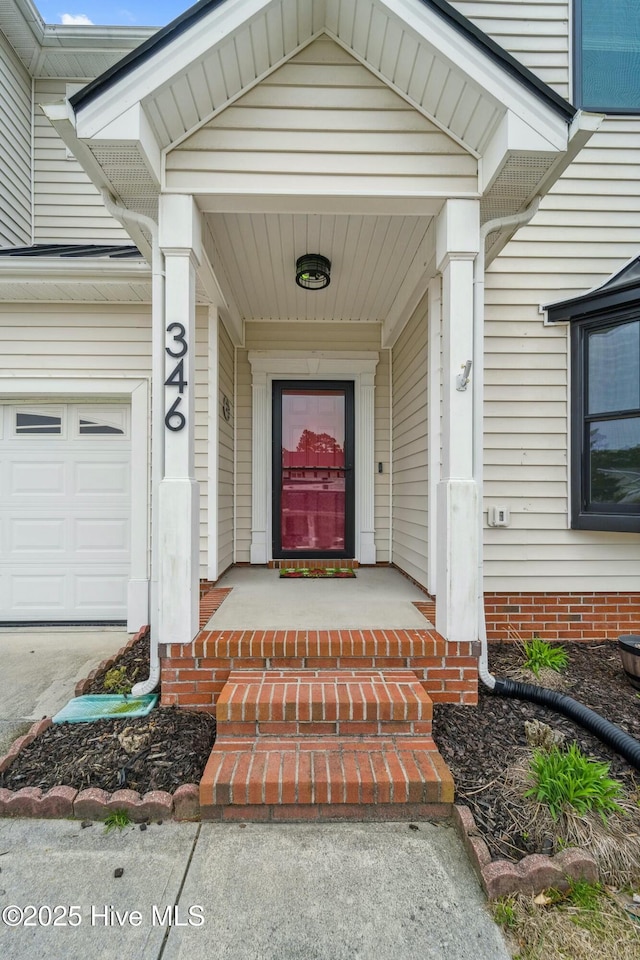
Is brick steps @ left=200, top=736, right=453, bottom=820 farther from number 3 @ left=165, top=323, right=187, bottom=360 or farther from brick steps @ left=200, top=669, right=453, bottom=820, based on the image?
number 3 @ left=165, top=323, right=187, bottom=360

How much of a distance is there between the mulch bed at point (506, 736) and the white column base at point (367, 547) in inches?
67.4

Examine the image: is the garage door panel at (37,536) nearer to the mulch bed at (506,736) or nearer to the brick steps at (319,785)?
the brick steps at (319,785)

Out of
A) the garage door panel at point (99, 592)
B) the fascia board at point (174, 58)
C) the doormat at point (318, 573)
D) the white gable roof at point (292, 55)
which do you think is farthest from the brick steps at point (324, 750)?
the fascia board at point (174, 58)

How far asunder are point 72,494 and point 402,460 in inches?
118

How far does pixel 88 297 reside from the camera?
3.85 meters

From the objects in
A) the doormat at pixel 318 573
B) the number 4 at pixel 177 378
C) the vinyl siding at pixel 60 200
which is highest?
the vinyl siding at pixel 60 200

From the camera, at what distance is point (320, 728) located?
2193mm

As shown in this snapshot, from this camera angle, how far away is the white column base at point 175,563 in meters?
2.47

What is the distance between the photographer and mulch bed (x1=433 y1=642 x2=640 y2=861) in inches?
69.8

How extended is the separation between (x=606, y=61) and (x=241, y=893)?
5794mm

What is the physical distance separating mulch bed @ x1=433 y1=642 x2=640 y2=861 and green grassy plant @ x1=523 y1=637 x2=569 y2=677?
0.06m

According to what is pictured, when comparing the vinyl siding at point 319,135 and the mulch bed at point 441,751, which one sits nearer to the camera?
the mulch bed at point 441,751

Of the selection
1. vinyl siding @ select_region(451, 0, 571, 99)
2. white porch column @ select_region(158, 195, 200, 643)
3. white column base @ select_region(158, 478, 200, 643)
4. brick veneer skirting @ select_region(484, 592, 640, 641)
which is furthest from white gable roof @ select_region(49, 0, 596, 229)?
brick veneer skirting @ select_region(484, 592, 640, 641)

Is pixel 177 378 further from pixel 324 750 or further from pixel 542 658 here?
pixel 542 658
